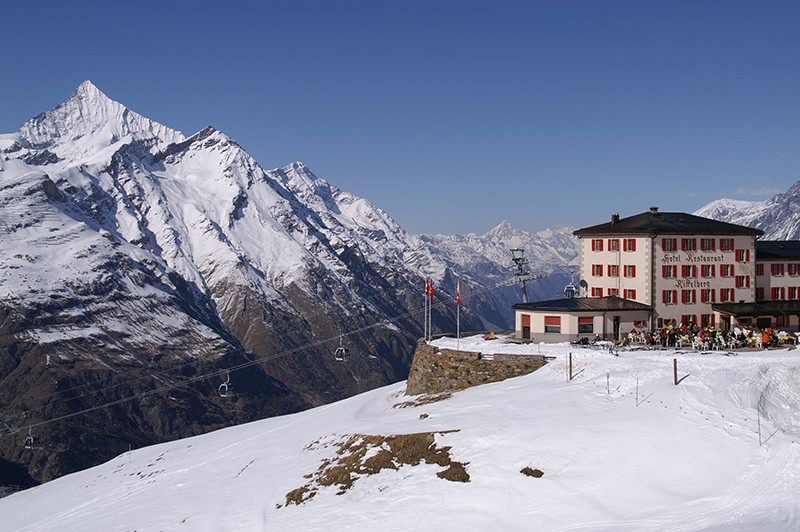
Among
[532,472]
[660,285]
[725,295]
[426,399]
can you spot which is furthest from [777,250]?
[532,472]

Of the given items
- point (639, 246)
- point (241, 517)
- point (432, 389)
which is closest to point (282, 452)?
point (241, 517)

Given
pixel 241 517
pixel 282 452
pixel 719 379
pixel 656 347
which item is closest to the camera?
pixel 241 517

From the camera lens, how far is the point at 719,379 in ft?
139

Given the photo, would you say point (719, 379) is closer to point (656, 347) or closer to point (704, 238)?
point (656, 347)

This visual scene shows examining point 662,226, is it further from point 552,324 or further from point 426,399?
point 426,399

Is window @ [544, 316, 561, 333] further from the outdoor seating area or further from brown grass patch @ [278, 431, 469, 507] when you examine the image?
brown grass patch @ [278, 431, 469, 507]

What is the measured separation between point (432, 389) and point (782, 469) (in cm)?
3242

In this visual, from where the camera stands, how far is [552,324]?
61.2m

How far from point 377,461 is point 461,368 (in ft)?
69.1

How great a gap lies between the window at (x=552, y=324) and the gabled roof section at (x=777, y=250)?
2838 cm

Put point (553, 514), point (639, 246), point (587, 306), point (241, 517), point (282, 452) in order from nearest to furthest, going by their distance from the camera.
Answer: point (553, 514) < point (241, 517) < point (282, 452) < point (587, 306) < point (639, 246)

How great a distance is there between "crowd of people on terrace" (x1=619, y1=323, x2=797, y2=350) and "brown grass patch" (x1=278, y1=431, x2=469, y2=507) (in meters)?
26.8

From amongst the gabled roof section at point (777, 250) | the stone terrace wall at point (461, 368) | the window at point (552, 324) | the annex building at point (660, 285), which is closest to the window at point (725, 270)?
the annex building at point (660, 285)

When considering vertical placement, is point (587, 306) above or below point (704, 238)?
below
